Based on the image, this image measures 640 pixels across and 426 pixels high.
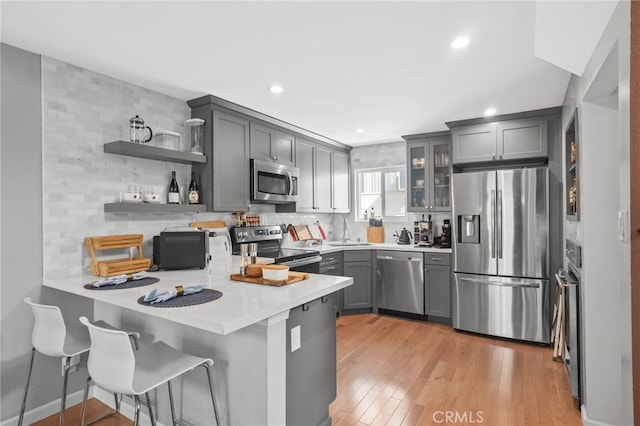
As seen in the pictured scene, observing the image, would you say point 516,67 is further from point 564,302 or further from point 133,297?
point 133,297

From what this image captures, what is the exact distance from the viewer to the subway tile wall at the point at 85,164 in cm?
238

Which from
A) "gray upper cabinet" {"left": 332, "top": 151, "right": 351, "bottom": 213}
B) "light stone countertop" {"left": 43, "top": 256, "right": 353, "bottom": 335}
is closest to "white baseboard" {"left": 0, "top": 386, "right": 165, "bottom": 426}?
"light stone countertop" {"left": 43, "top": 256, "right": 353, "bottom": 335}

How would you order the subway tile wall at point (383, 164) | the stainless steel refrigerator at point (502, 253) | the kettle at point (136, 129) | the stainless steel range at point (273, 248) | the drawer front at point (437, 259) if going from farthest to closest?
the subway tile wall at point (383, 164) < the drawer front at point (437, 259) < the stainless steel range at point (273, 248) < the stainless steel refrigerator at point (502, 253) < the kettle at point (136, 129)

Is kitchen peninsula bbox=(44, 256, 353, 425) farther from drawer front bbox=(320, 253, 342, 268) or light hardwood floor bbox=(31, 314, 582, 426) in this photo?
drawer front bbox=(320, 253, 342, 268)

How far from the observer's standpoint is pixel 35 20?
6.37 feet

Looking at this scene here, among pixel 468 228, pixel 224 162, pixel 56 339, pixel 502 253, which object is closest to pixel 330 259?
pixel 468 228

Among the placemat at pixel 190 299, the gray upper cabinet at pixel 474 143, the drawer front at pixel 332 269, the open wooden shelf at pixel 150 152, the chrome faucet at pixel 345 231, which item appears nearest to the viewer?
the placemat at pixel 190 299

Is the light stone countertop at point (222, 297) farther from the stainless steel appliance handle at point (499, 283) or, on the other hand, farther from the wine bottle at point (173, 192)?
the stainless steel appliance handle at point (499, 283)

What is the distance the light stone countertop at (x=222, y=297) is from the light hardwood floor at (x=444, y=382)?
94 centimetres

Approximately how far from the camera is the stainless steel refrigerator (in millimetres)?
3488

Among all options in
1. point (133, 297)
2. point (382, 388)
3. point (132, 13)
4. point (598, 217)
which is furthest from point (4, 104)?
point (598, 217)

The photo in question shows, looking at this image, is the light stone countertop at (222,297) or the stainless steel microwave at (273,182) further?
the stainless steel microwave at (273,182)

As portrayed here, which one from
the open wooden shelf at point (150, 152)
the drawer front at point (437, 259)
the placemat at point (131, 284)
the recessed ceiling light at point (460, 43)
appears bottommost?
the drawer front at point (437, 259)

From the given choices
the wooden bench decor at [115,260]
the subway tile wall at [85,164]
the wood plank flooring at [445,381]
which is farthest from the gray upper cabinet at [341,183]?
the wooden bench decor at [115,260]
